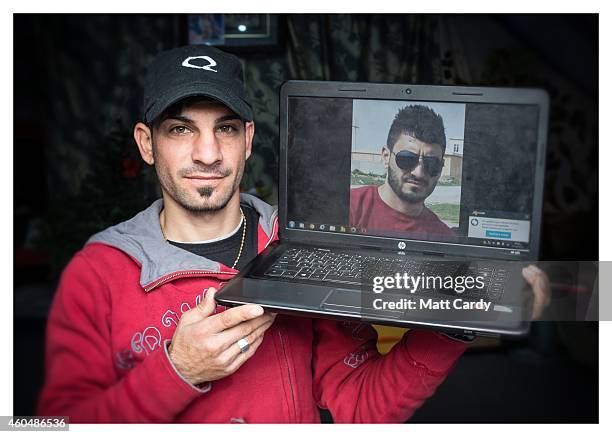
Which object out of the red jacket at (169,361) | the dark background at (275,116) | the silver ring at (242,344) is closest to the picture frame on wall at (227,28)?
the dark background at (275,116)

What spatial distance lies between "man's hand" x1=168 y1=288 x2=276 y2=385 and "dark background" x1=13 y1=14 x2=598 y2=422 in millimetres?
236

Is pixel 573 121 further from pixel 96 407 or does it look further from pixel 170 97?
pixel 96 407

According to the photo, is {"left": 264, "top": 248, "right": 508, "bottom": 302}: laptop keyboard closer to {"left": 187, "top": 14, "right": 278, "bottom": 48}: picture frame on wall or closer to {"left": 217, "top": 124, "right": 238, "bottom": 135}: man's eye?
{"left": 217, "top": 124, "right": 238, "bottom": 135}: man's eye

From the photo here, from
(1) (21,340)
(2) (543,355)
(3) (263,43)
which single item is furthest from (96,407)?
(2) (543,355)

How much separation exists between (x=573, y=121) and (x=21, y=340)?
953mm

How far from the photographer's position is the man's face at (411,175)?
3.47ft

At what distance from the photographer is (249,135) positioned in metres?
1.13

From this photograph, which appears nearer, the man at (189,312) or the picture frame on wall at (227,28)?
the man at (189,312)

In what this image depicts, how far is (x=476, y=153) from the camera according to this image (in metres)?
1.03

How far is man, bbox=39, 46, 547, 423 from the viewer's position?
1.04m

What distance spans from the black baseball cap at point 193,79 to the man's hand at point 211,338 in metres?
0.28

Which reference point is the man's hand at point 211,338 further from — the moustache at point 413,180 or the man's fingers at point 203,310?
the moustache at point 413,180

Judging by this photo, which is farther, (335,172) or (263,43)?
(263,43)
